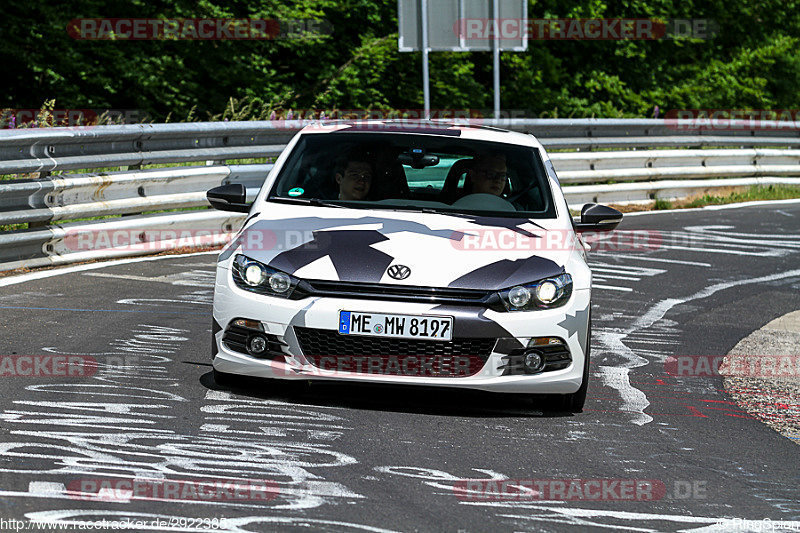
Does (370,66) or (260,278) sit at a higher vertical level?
(370,66)

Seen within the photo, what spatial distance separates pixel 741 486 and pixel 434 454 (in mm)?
1286

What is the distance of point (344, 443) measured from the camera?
566 centimetres

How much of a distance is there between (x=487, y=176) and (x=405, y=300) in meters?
1.70

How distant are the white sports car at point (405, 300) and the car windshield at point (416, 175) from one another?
0.64ft

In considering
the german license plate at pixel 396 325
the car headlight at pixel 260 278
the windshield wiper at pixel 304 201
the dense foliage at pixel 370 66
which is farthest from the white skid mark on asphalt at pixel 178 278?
the dense foliage at pixel 370 66

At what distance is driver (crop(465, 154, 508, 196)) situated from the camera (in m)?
7.62

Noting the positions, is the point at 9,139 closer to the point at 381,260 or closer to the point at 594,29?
the point at 381,260

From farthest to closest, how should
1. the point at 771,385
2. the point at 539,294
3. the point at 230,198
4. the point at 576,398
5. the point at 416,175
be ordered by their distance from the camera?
the point at 771,385
the point at 416,175
the point at 230,198
the point at 576,398
the point at 539,294

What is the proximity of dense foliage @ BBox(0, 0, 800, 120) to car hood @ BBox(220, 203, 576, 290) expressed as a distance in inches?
399

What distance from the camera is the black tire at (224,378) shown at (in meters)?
6.68

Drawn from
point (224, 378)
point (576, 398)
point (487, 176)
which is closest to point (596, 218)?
point (487, 176)

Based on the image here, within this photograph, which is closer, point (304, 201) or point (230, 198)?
point (304, 201)

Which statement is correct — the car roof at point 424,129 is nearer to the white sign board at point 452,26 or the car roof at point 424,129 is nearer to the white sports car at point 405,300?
the white sports car at point 405,300

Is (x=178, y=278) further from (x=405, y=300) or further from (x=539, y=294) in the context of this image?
(x=539, y=294)
